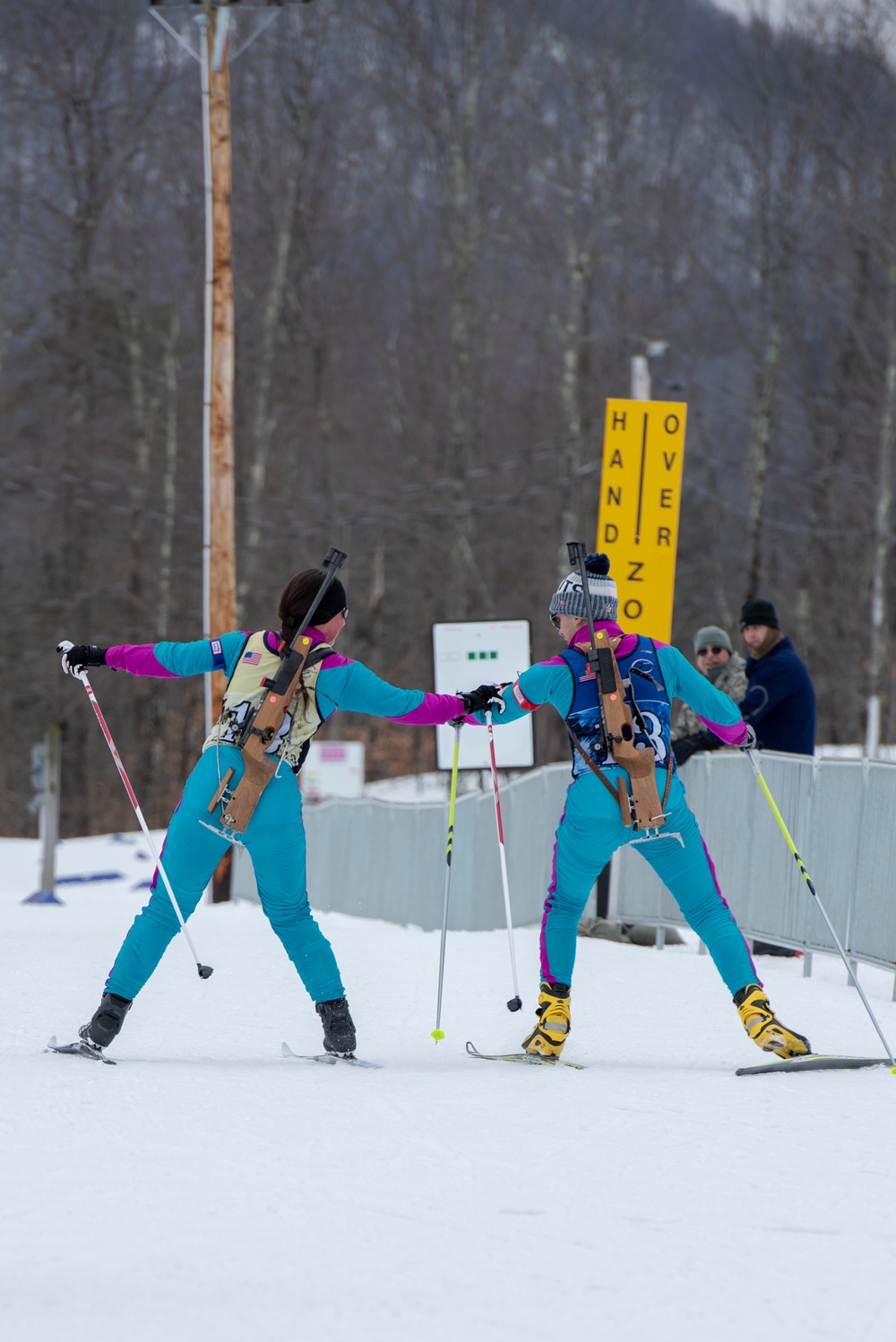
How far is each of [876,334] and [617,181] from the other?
19.4 ft

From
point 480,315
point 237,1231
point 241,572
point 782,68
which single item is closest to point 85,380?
point 241,572

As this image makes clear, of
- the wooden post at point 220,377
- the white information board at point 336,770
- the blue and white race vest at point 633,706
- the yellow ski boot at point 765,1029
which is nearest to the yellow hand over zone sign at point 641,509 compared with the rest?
the blue and white race vest at point 633,706

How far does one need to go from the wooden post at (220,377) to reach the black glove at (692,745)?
21.5ft

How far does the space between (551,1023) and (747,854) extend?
120 inches

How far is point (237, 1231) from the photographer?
338 cm

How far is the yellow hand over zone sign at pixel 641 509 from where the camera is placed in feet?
31.8

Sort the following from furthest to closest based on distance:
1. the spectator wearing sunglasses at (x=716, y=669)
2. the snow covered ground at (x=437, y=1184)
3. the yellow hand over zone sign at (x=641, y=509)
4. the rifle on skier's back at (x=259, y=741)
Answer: the yellow hand over zone sign at (x=641, y=509)
the spectator wearing sunglasses at (x=716, y=669)
the rifle on skier's back at (x=259, y=741)
the snow covered ground at (x=437, y=1184)

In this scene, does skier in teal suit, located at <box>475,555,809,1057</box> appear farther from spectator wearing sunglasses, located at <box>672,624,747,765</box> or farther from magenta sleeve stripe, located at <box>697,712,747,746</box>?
spectator wearing sunglasses, located at <box>672,624,747,765</box>

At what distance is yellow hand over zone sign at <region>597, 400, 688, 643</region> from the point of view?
970 cm

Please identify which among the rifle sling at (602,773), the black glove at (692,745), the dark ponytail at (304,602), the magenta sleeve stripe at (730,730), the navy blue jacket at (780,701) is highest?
the dark ponytail at (304,602)

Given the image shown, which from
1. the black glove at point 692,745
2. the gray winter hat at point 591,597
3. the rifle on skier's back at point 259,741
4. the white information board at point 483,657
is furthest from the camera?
the white information board at point 483,657

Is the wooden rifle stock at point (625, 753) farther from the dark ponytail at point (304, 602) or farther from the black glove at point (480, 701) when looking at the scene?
the dark ponytail at point (304, 602)

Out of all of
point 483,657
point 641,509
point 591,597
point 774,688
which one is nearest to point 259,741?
point 591,597

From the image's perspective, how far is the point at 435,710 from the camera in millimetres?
5539
